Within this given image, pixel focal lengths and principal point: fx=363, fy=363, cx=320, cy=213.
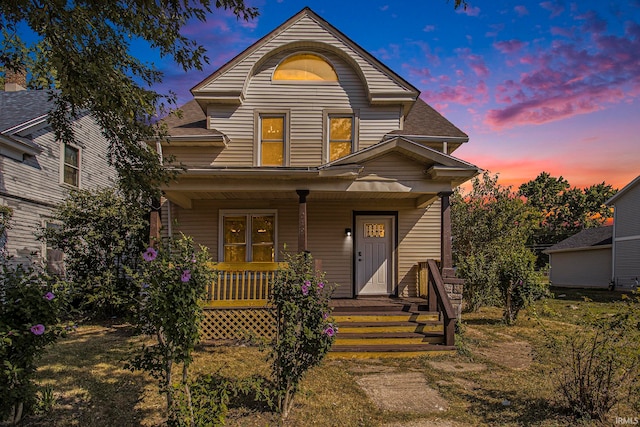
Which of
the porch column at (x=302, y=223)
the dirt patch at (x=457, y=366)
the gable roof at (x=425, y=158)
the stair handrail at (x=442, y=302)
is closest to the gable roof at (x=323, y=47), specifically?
the gable roof at (x=425, y=158)

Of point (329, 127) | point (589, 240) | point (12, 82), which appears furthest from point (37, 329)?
point (589, 240)

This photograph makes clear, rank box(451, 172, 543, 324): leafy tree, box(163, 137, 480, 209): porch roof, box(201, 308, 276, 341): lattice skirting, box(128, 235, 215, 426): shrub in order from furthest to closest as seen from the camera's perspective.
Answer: box(451, 172, 543, 324): leafy tree < box(163, 137, 480, 209): porch roof < box(201, 308, 276, 341): lattice skirting < box(128, 235, 215, 426): shrub

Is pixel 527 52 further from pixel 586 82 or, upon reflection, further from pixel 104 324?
pixel 104 324

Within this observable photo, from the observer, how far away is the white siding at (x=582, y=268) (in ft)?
80.5

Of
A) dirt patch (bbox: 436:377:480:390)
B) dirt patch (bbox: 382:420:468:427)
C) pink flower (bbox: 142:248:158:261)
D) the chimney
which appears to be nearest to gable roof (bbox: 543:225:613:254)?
dirt patch (bbox: 436:377:480:390)

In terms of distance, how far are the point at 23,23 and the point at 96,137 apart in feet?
28.9

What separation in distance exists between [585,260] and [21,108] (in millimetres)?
33402

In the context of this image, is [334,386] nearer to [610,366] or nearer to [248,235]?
[610,366]

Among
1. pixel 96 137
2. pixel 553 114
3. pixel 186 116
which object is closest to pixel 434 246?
pixel 553 114

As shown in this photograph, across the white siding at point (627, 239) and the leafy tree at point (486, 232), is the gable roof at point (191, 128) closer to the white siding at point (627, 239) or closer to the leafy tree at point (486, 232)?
the leafy tree at point (486, 232)

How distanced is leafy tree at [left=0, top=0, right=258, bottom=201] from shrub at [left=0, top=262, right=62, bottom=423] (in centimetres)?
286

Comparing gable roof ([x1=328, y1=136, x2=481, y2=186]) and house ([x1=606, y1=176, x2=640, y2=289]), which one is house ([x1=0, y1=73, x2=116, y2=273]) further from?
house ([x1=606, y1=176, x2=640, y2=289])

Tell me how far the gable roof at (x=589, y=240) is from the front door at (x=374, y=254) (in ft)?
71.5

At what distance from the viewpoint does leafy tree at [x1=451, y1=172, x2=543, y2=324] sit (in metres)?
11.4
